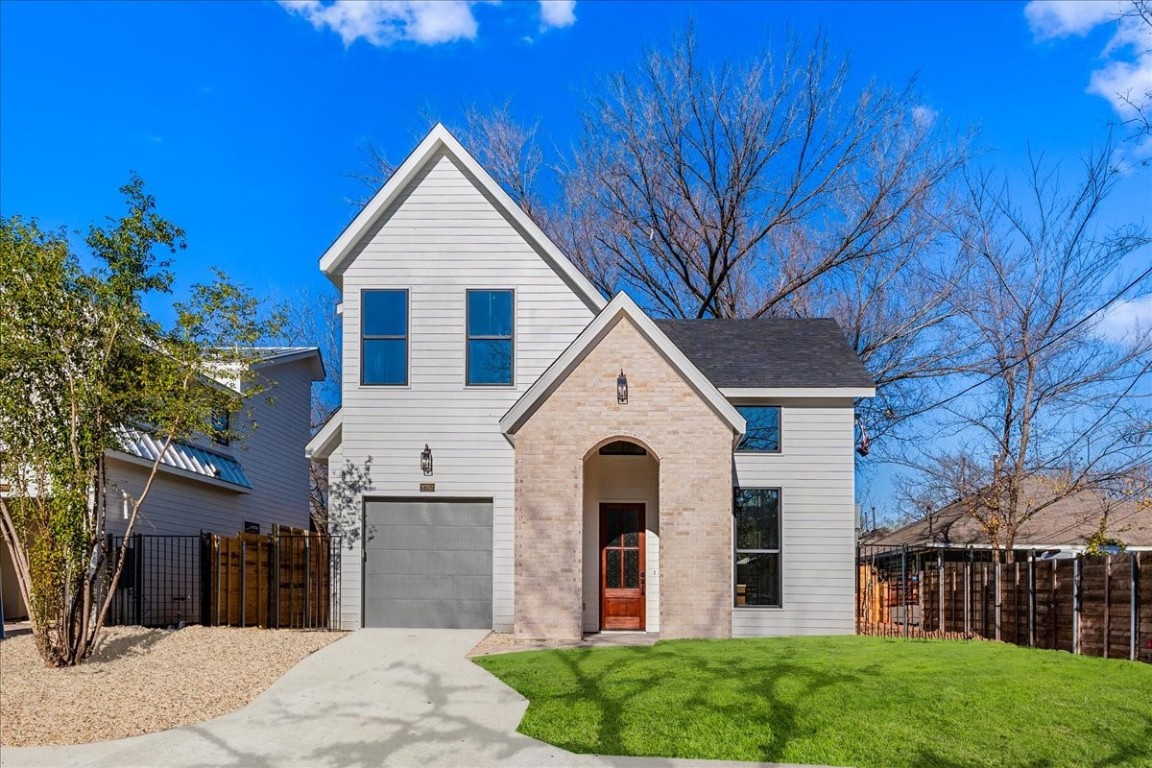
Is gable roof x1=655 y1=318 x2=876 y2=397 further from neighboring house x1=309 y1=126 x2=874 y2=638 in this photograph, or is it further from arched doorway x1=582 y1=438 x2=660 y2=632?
arched doorway x1=582 y1=438 x2=660 y2=632

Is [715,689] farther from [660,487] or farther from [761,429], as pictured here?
[761,429]

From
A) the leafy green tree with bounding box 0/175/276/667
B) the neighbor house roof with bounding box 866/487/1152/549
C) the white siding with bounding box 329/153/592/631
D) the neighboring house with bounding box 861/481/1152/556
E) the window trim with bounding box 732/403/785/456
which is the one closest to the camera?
the leafy green tree with bounding box 0/175/276/667

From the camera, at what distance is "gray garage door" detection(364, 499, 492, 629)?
17.2 metres

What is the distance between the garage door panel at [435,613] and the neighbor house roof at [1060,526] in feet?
53.8

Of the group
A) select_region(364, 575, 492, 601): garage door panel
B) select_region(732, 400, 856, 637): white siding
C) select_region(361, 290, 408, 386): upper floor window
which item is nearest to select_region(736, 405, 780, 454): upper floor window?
select_region(732, 400, 856, 637): white siding

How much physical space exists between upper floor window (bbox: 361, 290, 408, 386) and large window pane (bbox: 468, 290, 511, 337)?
3.86 ft

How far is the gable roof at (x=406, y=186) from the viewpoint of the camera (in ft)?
57.1

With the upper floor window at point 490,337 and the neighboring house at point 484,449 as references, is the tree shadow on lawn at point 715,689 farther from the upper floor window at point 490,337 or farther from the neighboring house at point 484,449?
the upper floor window at point 490,337

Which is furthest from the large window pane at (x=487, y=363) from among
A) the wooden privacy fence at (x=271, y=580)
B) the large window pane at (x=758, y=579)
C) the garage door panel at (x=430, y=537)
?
the large window pane at (x=758, y=579)

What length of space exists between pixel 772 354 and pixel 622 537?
15.0ft

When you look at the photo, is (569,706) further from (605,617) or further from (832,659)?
(605,617)

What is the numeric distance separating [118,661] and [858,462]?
72.6ft

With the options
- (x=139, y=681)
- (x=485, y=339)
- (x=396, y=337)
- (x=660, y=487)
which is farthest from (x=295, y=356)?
(x=139, y=681)

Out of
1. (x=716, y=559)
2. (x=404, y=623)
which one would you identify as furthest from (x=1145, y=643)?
(x=404, y=623)
